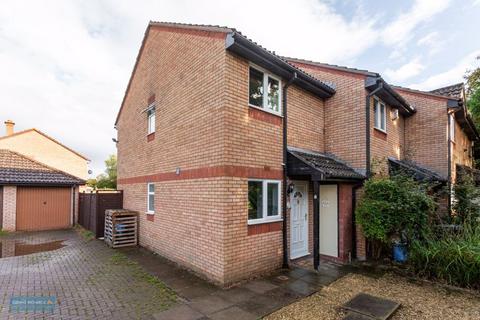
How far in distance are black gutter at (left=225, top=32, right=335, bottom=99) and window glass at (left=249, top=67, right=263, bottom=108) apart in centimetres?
26

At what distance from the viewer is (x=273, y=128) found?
7031 mm

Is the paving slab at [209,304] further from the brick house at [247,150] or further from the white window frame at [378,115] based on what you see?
the white window frame at [378,115]

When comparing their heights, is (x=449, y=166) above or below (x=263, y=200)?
above

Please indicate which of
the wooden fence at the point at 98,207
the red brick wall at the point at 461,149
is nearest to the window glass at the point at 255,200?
the wooden fence at the point at 98,207

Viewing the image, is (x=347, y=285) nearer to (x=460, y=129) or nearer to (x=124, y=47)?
(x=124, y=47)

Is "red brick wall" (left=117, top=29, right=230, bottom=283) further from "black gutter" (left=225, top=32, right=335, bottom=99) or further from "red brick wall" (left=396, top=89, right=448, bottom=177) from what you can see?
"red brick wall" (left=396, top=89, right=448, bottom=177)

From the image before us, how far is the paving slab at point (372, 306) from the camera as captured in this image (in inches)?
173

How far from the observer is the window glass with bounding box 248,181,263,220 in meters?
6.37

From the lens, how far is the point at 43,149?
77.5 feet

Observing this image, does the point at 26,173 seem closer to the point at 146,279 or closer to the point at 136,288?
the point at 146,279

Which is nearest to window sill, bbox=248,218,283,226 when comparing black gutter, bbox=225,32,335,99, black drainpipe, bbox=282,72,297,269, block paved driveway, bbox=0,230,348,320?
black drainpipe, bbox=282,72,297,269

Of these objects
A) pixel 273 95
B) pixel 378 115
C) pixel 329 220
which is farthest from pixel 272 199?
pixel 378 115

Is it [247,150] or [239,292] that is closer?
[239,292]

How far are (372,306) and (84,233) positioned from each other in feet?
41.7
